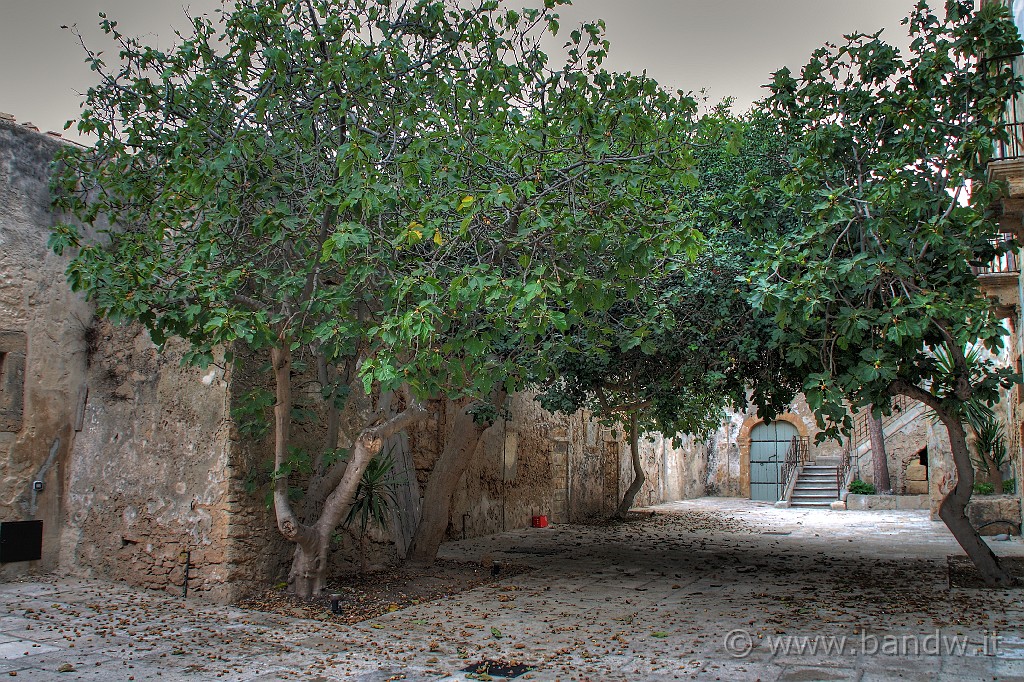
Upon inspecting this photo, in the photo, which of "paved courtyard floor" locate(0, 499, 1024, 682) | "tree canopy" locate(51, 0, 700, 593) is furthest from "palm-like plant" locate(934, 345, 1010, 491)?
"tree canopy" locate(51, 0, 700, 593)

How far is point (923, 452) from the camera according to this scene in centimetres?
2139

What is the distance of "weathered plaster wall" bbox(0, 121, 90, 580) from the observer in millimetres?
A: 7297

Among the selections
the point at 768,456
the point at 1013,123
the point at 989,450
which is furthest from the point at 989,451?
the point at 768,456

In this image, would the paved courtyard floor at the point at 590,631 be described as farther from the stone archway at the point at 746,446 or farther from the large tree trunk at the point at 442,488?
the stone archway at the point at 746,446

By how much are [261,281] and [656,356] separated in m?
4.10

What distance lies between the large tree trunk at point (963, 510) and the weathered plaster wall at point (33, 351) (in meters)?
8.00

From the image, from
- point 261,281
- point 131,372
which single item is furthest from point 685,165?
point 131,372

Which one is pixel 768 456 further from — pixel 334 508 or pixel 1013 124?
pixel 334 508

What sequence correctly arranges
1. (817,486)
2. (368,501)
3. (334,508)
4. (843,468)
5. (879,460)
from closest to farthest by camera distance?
(334,508) < (368,501) < (879,460) < (817,486) < (843,468)

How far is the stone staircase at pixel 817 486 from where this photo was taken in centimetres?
2125

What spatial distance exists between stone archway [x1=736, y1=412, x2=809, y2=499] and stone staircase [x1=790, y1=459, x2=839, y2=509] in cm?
158

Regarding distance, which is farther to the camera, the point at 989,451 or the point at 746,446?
the point at 746,446

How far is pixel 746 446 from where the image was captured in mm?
25547

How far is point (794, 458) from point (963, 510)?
17.4m
